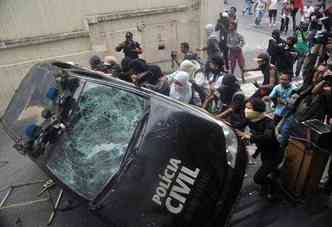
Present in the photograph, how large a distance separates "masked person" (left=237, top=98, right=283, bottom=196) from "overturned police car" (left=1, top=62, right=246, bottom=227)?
627 mm

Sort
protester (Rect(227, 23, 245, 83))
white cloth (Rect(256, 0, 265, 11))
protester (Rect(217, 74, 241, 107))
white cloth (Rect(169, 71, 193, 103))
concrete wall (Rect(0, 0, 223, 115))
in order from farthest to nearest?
white cloth (Rect(256, 0, 265, 11))
protester (Rect(227, 23, 245, 83))
concrete wall (Rect(0, 0, 223, 115))
protester (Rect(217, 74, 241, 107))
white cloth (Rect(169, 71, 193, 103))

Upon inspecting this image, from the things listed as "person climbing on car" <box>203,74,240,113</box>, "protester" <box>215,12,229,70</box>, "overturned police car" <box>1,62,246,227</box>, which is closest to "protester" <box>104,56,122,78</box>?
"person climbing on car" <box>203,74,240,113</box>

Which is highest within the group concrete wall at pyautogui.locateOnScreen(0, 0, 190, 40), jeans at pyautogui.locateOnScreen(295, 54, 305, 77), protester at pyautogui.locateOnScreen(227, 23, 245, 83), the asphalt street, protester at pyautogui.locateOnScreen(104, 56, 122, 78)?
concrete wall at pyautogui.locateOnScreen(0, 0, 190, 40)

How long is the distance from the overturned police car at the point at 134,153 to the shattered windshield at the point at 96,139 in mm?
10

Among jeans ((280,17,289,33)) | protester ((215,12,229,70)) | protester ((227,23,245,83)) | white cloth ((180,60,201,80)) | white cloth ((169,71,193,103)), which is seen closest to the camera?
white cloth ((169,71,193,103))

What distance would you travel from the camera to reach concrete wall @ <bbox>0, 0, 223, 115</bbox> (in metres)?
7.34

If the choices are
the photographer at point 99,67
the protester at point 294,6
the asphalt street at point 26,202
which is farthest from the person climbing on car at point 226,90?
the protester at point 294,6

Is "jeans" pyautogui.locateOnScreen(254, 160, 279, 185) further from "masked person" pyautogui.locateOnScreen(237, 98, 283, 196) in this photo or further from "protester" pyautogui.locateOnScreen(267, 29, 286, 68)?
"protester" pyautogui.locateOnScreen(267, 29, 286, 68)

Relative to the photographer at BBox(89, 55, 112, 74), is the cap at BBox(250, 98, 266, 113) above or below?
above

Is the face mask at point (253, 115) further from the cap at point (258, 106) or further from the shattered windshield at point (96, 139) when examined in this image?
the shattered windshield at point (96, 139)

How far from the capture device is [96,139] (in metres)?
3.17

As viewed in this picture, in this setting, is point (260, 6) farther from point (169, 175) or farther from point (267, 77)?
point (169, 175)

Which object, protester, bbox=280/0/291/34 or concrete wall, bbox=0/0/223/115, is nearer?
concrete wall, bbox=0/0/223/115

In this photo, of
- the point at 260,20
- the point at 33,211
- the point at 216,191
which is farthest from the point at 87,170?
the point at 260,20
